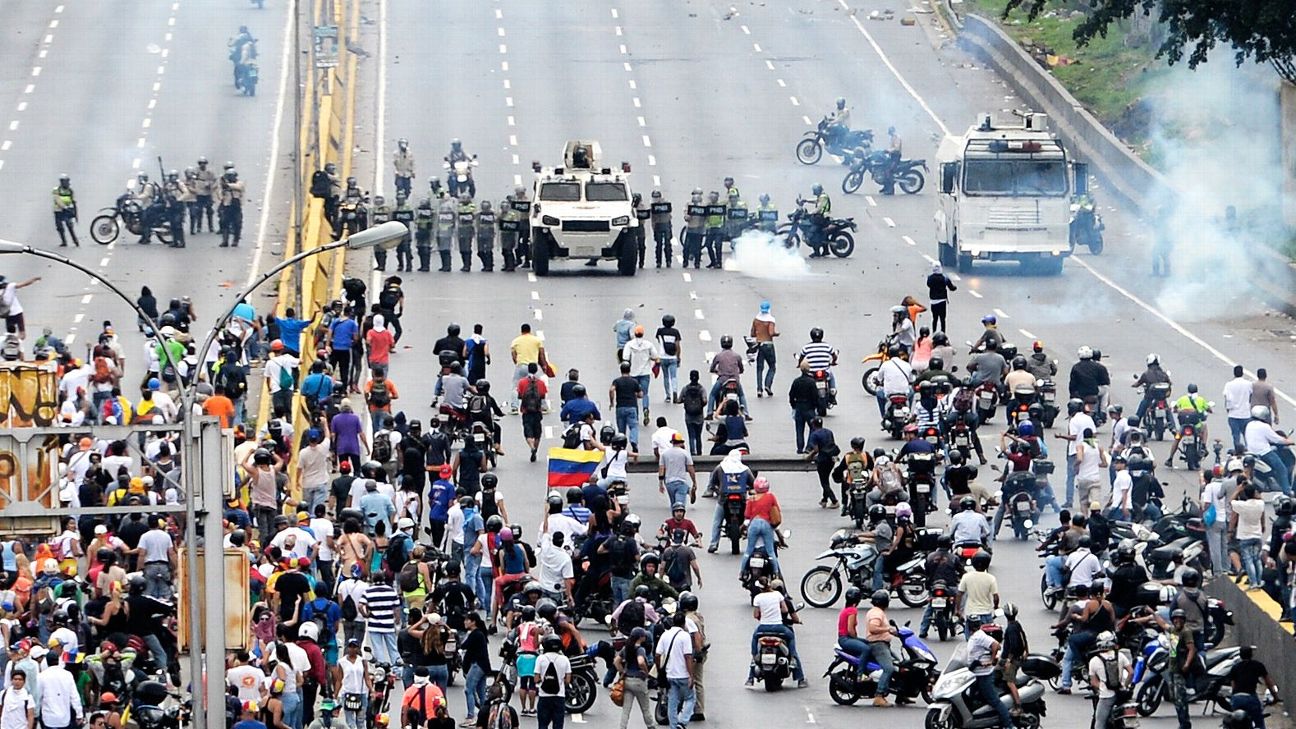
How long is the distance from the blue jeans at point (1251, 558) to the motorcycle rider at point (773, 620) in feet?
17.9

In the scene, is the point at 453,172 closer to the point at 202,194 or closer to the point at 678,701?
the point at 202,194

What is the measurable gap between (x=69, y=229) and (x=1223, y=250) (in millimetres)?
22247

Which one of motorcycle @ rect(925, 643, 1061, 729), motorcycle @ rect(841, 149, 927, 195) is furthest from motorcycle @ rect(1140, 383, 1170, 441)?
motorcycle @ rect(841, 149, 927, 195)

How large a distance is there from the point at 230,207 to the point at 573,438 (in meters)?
21.8

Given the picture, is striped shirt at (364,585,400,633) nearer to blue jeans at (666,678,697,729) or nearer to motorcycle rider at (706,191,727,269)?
blue jeans at (666,678,697,729)

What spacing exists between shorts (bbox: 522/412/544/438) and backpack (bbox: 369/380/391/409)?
1.91 meters

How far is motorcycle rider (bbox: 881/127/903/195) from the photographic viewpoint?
6219 cm

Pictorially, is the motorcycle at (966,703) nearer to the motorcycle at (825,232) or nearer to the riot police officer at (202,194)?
the motorcycle at (825,232)

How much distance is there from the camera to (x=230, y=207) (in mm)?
55250

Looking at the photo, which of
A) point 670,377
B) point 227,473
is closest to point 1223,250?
point 670,377

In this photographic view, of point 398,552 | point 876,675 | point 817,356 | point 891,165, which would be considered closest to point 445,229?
point 891,165

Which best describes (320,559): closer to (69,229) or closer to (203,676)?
(203,676)

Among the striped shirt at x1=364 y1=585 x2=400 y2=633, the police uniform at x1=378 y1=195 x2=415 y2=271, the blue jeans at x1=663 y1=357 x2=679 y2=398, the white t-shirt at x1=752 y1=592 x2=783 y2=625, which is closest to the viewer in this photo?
the striped shirt at x1=364 y1=585 x2=400 y2=633

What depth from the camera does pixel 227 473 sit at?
83.2ft
